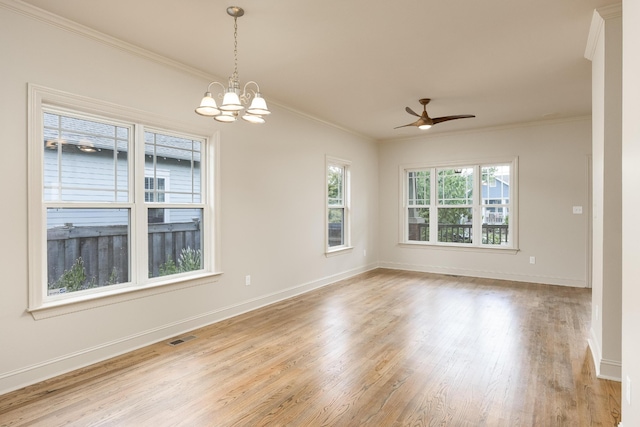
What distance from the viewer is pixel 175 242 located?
3975 millimetres

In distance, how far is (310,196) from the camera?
595cm

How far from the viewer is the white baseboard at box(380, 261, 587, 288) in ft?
20.2

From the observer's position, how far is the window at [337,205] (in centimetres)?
661

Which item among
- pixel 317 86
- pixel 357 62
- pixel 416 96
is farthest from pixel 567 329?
pixel 317 86

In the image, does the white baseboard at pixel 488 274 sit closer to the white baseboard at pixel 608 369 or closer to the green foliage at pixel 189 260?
the white baseboard at pixel 608 369

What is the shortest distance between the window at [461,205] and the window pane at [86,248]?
579 centimetres

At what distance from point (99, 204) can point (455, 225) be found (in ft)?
20.5

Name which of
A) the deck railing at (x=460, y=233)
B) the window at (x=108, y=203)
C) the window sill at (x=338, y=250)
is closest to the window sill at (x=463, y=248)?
the deck railing at (x=460, y=233)

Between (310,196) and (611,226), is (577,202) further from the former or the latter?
(310,196)

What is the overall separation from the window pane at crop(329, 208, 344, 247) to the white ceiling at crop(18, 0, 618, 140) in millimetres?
2226

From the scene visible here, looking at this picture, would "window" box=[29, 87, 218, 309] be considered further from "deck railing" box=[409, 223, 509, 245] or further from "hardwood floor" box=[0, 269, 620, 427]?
"deck railing" box=[409, 223, 509, 245]

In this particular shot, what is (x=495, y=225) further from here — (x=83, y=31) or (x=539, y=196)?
(x=83, y=31)

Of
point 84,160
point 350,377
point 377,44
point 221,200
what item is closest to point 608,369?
point 350,377

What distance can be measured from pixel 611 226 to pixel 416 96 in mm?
2890
